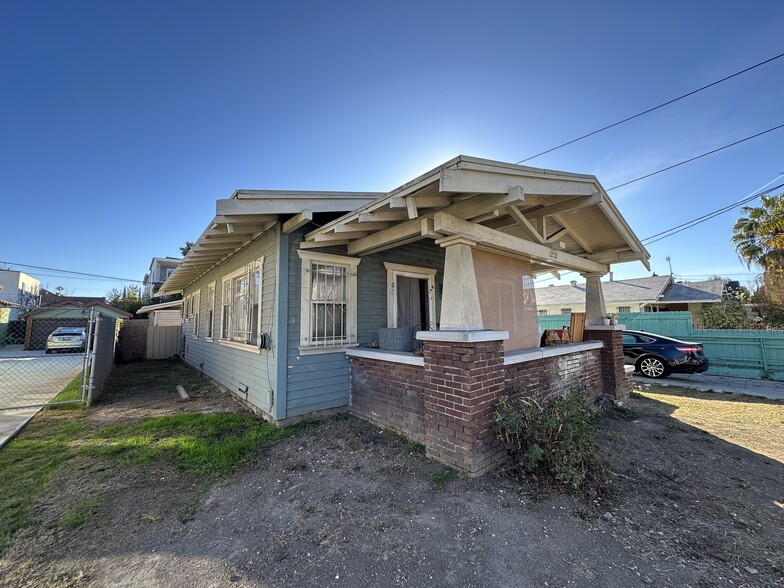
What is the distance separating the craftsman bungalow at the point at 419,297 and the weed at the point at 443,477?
137mm

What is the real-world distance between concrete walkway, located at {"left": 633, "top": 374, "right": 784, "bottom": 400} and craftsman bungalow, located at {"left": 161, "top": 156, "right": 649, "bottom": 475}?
3.36 metres

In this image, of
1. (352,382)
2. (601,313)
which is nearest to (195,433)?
(352,382)

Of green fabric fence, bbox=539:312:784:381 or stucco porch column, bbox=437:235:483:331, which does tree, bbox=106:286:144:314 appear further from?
green fabric fence, bbox=539:312:784:381

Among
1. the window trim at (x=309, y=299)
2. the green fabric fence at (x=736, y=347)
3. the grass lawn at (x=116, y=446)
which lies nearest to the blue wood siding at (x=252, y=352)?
the window trim at (x=309, y=299)

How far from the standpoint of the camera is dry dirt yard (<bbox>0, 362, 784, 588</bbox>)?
6.41 feet

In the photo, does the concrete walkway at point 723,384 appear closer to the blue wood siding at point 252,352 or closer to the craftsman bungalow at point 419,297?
the craftsman bungalow at point 419,297

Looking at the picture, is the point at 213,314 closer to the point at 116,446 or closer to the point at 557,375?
the point at 116,446

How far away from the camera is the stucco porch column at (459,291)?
3363 mm

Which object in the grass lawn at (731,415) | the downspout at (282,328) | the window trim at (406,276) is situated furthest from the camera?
the window trim at (406,276)

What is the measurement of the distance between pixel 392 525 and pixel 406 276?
4.25 meters

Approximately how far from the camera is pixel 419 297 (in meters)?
6.34

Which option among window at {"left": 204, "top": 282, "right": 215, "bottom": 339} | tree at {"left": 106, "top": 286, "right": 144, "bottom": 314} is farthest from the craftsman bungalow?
tree at {"left": 106, "top": 286, "right": 144, "bottom": 314}

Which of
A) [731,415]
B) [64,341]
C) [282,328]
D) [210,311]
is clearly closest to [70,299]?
[64,341]

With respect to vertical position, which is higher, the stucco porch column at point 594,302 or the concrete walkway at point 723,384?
the stucco porch column at point 594,302
